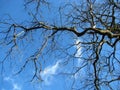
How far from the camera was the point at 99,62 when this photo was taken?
35.1ft

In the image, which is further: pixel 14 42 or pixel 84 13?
pixel 84 13

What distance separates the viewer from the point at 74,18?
10.7m

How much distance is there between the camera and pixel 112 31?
32.9ft

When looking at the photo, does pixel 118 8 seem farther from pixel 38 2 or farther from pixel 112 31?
pixel 38 2

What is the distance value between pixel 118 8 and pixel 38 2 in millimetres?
2461

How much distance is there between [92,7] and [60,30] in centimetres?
144

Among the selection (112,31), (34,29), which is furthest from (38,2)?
(112,31)

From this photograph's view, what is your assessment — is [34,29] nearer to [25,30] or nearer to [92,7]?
[25,30]

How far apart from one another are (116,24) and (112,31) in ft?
1.51

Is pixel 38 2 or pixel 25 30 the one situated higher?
pixel 38 2

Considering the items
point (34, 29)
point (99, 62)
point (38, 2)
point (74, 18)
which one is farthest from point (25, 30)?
point (99, 62)

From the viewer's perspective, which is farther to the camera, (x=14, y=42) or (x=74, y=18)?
(x=74, y=18)

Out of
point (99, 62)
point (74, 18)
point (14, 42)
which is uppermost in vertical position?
point (74, 18)

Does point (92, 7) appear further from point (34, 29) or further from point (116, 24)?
point (34, 29)
